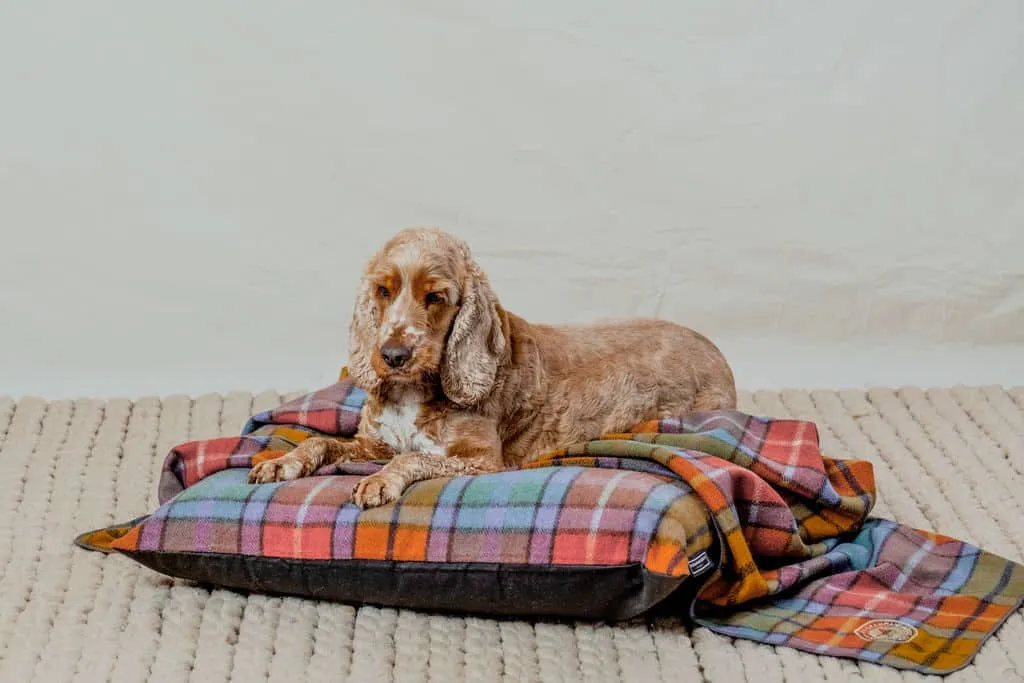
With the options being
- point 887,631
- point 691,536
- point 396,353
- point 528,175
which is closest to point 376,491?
point 396,353

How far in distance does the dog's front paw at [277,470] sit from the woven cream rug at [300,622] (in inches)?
12.3

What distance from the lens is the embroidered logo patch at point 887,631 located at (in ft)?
11.0

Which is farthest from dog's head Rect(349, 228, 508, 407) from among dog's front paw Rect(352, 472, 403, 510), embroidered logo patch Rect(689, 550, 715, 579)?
embroidered logo patch Rect(689, 550, 715, 579)

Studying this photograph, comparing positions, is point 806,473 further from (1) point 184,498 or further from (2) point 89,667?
(2) point 89,667

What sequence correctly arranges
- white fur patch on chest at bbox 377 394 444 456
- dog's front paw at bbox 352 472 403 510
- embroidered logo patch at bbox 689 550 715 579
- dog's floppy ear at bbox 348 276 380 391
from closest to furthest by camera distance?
embroidered logo patch at bbox 689 550 715 579 < dog's front paw at bbox 352 472 403 510 < dog's floppy ear at bbox 348 276 380 391 < white fur patch on chest at bbox 377 394 444 456

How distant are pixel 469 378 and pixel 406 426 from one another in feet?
0.88

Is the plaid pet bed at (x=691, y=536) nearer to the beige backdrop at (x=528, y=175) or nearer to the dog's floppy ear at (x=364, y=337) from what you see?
the dog's floppy ear at (x=364, y=337)

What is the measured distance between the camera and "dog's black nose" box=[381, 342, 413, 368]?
143 inches

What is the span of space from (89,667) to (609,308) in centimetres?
288

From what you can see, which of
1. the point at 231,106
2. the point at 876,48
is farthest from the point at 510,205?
the point at 876,48

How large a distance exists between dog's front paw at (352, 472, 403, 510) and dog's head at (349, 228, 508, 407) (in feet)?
0.91

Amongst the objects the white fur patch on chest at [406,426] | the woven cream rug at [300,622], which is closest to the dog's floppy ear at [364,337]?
the white fur patch on chest at [406,426]

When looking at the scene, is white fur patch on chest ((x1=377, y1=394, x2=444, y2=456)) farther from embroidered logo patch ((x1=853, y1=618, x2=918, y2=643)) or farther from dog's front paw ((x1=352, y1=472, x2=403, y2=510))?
embroidered logo patch ((x1=853, y1=618, x2=918, y2=643))

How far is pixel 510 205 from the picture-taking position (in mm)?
5629
